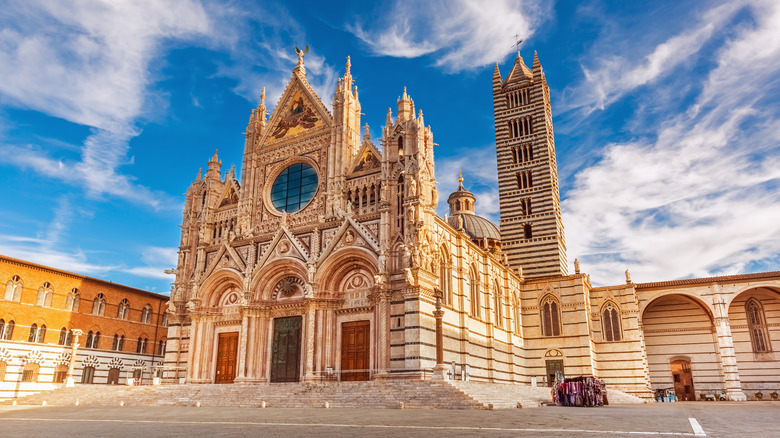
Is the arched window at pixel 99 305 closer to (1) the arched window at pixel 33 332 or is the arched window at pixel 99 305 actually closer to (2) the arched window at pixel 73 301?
(2) the arched window at pixel 73 301

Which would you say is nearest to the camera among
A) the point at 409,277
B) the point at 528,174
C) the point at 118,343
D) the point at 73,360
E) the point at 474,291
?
the point at 409,277

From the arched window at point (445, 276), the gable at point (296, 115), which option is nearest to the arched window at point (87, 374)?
the gable at point (296, 115)

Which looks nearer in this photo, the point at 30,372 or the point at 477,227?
the point at 30,372

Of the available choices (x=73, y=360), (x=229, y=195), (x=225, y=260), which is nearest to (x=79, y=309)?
(x=73, y=360)

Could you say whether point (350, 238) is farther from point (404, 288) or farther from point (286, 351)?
point (286, 351)

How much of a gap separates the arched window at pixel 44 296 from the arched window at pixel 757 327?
47146 millimetres

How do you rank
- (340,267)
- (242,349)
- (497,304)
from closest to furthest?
(340,267)
(242,349)
(497,304)

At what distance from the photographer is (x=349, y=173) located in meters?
30.8

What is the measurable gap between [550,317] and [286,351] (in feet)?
66.0

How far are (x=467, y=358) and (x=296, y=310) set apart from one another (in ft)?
31.1

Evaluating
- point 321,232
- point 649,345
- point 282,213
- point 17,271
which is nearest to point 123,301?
point 17,271

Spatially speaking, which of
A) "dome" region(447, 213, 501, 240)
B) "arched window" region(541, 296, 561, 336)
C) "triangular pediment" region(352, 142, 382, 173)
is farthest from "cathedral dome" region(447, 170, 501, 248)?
"triangular pediment" region(352, 142, 382, 173)

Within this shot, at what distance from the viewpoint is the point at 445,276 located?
30.0 metres

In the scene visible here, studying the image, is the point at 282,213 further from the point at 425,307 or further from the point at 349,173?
the point at 425,307
